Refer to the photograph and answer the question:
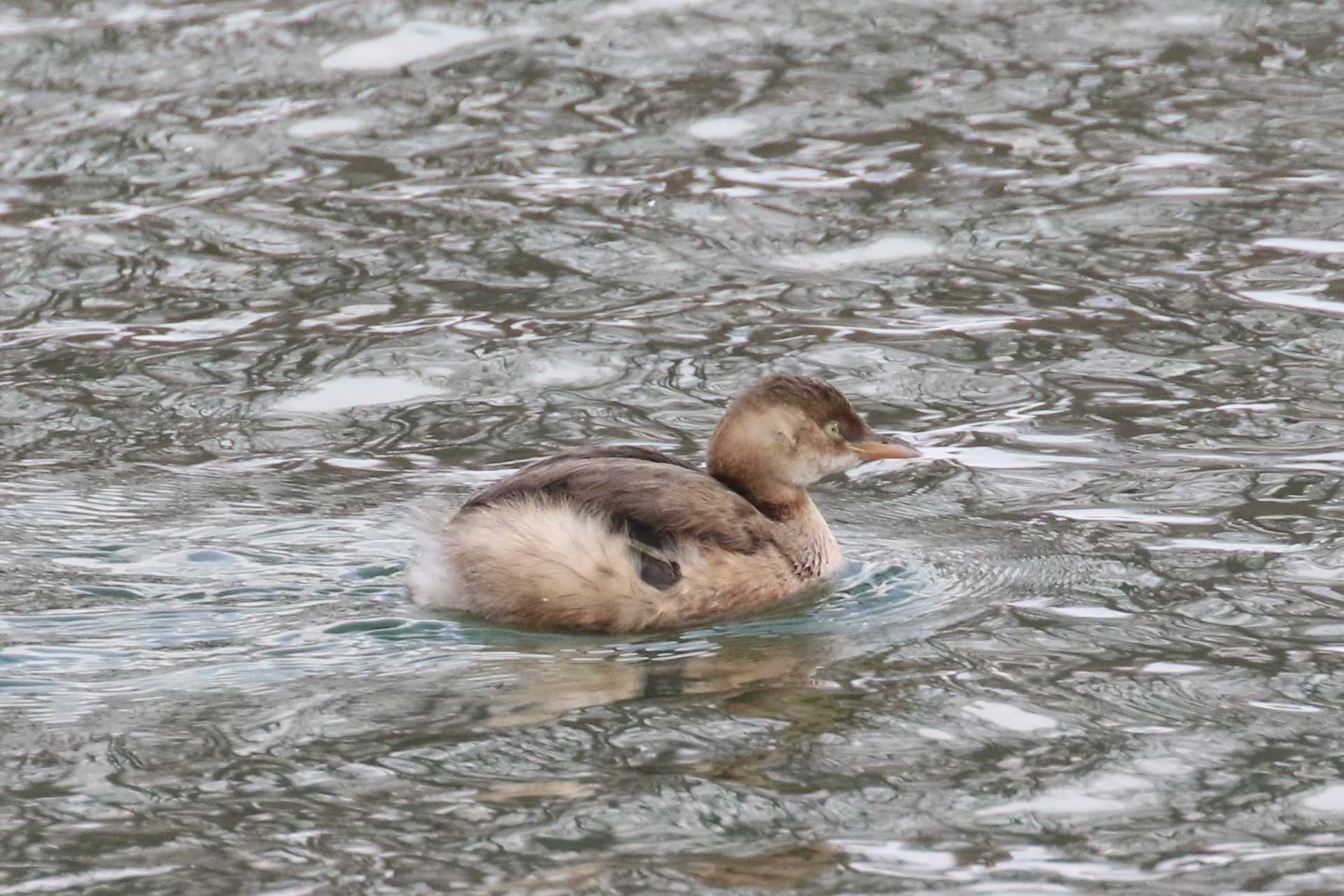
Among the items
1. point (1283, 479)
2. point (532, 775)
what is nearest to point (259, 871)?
point (532, 775)

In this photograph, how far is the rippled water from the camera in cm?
558

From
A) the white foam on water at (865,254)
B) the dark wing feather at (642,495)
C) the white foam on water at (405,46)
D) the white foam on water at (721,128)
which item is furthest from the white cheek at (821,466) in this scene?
the white foam on water at (405,46)

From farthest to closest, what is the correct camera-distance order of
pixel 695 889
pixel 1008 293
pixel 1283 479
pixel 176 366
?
pixel 1008 293 → pixel 176 366 → pixel 1283 479 → pixel 695 889

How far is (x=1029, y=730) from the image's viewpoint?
6133 mm

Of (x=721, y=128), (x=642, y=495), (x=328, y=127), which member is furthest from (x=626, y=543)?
(x=328, y=127)

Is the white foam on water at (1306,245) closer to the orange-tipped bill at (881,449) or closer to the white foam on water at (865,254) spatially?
the white foam on water at (865,254)

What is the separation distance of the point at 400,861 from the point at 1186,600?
2977 millimetres

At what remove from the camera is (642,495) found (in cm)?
712

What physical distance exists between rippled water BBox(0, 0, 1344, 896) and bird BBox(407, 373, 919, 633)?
0.13 metres

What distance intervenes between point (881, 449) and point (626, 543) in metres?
1.16

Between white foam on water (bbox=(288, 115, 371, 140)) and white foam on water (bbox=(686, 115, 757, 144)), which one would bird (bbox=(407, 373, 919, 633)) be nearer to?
white foam on water (bbox=(686, 115, 757, 144))

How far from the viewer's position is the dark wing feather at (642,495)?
7.09 m

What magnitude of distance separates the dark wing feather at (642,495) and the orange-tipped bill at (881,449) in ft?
1.73

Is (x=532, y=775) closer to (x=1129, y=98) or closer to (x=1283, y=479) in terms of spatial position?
(x=1283, y=479)
